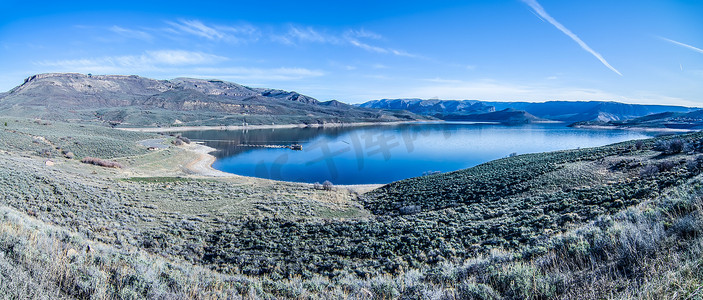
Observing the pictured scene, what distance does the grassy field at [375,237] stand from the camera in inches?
148

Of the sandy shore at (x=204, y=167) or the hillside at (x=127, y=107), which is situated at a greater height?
the hillside at (x=127, y=107)

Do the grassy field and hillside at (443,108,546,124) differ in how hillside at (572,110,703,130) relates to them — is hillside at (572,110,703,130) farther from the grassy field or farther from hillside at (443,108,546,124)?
the grassy field

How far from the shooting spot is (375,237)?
1005 cm

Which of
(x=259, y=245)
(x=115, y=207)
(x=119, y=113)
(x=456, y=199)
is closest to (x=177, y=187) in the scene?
(x=115, y=207)

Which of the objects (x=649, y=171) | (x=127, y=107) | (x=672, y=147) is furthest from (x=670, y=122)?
(x=127, y=107)

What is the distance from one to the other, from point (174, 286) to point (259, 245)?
19.4ft

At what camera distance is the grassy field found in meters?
3.77

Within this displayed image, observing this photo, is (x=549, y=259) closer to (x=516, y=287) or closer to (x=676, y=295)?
(x=516, y=287)

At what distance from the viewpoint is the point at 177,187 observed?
19.1m

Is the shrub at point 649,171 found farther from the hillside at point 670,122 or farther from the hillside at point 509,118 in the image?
the hillside at point 509,118

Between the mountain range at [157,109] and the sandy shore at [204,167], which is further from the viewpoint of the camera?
the mountain range at [157,109]

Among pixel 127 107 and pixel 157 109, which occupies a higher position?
pixel 127 107

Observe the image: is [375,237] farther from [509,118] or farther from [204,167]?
[509,118]

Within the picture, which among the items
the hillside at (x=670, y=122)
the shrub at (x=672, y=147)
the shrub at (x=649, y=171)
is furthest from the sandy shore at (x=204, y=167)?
the hillside at (x=670, y=122)
